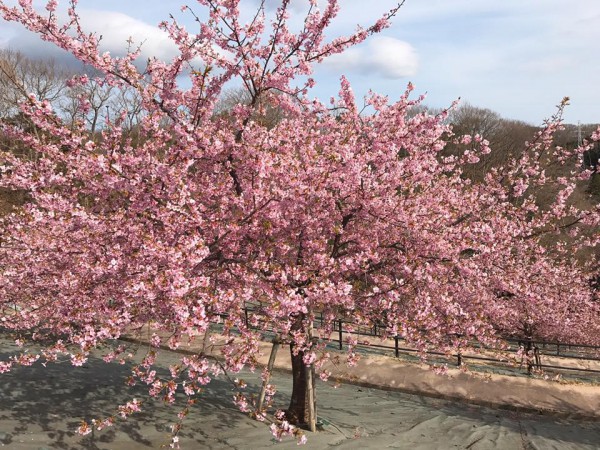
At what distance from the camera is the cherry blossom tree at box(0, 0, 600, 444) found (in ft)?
20.2

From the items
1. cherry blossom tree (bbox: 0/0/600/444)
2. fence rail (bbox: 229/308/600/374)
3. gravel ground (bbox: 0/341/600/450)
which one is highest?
cherry blossom tree (bbox: 0/0/600/444)

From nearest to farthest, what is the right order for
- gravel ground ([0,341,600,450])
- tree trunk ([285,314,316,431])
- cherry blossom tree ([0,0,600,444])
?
cherry blossom tree ([0,0,600,444]) < gravel ground ([0,341,600,450]) < tree trunk ([285,314,316,431])

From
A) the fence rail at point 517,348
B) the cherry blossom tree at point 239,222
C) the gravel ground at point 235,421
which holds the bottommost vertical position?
the gravel ground at point 235,421

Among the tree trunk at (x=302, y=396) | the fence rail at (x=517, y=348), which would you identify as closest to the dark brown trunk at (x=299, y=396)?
the tree trunk at (x=302, y=396)

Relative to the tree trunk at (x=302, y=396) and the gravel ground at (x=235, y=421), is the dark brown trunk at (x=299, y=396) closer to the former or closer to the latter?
the tree trunk at (x=302, y=396)

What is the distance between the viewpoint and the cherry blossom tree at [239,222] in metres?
6.17

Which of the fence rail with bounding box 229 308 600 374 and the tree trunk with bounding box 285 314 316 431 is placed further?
the fence rail with bounding box 229 308 600 374

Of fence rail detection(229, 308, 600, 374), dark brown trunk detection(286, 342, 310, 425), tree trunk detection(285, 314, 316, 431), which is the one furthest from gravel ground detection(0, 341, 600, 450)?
fence rail detection(229, 308, 600, 374)

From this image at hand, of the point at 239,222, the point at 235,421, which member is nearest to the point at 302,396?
the point at 235,421

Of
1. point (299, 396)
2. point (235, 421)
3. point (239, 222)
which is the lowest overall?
point (235, 421)

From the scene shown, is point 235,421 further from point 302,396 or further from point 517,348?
point 517,348

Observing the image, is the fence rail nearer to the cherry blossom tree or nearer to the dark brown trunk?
the dark brown trunk

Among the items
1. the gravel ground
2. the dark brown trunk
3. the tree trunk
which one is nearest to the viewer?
the gravel ground

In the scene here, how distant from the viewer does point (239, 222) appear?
23.3 feet
